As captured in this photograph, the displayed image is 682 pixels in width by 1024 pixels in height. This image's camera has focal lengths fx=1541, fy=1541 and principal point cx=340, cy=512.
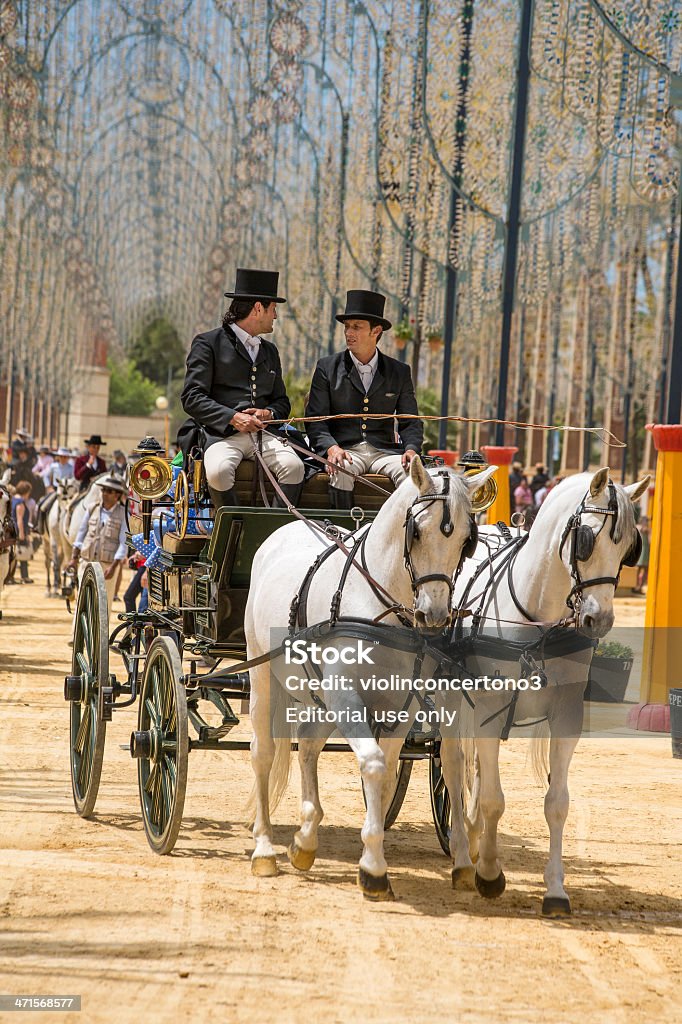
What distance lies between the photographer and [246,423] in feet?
26.2

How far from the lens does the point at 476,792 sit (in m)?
7.58

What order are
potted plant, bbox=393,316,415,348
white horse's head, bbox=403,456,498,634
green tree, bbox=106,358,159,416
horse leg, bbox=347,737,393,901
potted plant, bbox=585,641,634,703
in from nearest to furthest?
1. white horse's head, bbox=403,456,498,634
2. horse leg, bbox=347,737,393,901
3. potted plant, bbox=585,641,634,703
4. potted plant, bbox=393,316,415,348
5. green tree, bbox=106,358,159,416

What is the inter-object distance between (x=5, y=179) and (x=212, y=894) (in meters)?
28.5

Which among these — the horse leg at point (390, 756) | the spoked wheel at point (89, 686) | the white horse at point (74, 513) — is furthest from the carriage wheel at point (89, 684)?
the white horse at point (74, 513)

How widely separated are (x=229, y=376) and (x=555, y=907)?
352 cm

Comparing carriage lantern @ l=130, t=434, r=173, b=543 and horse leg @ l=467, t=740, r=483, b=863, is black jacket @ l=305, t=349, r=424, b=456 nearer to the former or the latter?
carriage lantern @ l=130, t=434, r=173, b=543

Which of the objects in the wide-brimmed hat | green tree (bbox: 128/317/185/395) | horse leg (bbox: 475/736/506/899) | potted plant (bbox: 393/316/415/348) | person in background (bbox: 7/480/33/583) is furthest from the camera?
green tree (bbox: 128/317/185/395)

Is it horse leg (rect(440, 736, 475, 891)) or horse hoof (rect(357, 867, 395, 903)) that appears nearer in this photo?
horse hoof (rect(357, 867, 395, 903))

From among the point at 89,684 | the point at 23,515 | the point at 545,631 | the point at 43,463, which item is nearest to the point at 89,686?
the point at 89,684

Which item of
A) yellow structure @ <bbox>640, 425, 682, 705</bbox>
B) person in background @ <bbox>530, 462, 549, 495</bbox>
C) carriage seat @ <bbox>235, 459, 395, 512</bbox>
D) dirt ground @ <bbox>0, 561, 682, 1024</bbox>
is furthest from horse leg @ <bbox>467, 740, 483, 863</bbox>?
person in background @ <bbox>530, 462, 549, 495</bbox>

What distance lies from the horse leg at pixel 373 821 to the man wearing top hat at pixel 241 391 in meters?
2.03

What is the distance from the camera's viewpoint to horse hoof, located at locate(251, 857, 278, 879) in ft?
23.6

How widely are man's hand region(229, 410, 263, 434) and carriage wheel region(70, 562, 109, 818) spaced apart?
1187mm

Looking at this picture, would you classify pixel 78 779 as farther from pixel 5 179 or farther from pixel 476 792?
pixel 5 179
